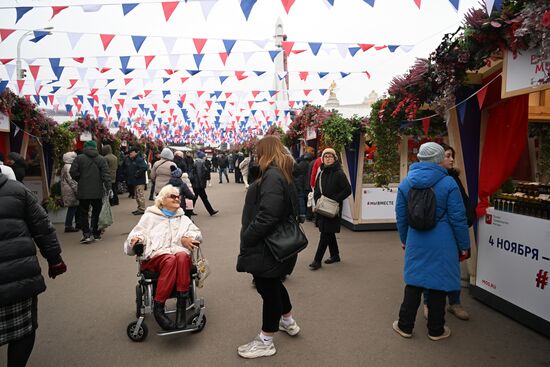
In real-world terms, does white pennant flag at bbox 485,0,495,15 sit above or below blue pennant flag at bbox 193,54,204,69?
below

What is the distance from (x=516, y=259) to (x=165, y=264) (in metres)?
3.37

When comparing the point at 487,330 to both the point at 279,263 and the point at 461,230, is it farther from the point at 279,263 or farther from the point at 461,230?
the point at 279,263

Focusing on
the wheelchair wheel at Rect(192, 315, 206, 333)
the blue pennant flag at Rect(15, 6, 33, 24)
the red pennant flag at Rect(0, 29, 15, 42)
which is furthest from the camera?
the red pennant flag at Rect(0, 29, 15, 42)

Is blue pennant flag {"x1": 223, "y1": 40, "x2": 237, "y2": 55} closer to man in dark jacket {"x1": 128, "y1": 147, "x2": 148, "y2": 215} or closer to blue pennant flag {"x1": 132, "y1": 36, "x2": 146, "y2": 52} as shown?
blue pennant flag {"x1": 132, "y1": 36, "x2": 146, "y2": 52}

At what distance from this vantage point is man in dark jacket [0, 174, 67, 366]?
89.0 inches

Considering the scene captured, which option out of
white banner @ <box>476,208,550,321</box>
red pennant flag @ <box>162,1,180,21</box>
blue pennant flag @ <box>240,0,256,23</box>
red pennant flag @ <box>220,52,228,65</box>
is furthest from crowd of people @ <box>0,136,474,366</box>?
red pennant flag @ <box>220,52,228,65</box>

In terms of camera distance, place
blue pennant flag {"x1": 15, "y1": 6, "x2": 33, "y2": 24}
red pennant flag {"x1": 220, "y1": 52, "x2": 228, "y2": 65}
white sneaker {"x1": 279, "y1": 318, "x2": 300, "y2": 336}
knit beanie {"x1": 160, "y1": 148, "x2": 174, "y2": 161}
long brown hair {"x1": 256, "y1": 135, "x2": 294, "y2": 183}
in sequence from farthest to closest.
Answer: red pennant flag {"x1": 220, "y1": 52, "x2": 228, "y2": 65} < knit beanie {"x1": 160, "y1": 148, "x2": 174, "y2": 161} < blue pennant flag {"x1": 15, "y1": 6, "x2": 33, "y2": 24} < white sneaker {"x1": 279, "y1": 318, "x2": 300, "y2": 336} < long brown hair {"x1": 256, "y1": 135, "x2": 294, "y2": 183}

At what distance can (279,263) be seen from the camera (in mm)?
2871

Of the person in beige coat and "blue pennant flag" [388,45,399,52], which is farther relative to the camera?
"blue pennant flag" [388,45,399,52]

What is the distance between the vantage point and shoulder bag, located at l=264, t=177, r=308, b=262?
2.81m

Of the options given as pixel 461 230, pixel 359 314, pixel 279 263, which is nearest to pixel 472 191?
pixel 461 230

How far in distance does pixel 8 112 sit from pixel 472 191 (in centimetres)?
776

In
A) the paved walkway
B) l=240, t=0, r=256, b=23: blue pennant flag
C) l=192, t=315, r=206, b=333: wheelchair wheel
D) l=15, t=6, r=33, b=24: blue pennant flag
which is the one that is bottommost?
the paved walkway

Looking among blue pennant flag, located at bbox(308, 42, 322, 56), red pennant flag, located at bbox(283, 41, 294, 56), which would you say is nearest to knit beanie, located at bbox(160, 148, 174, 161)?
red pennant flag, located at bbox(283, 41, 294, 56)
